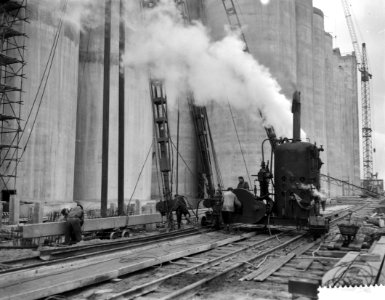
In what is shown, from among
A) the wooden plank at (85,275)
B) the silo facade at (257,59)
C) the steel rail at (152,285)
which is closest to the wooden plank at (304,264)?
the steel rail at (152,285)

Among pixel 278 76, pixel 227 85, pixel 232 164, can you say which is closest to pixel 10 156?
pixel 227 85

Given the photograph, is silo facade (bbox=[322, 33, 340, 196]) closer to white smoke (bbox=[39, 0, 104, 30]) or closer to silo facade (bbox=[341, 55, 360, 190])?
silo facade (bbox=[341, 55, 360, 190])

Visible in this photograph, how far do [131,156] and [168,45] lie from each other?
13.5 metres

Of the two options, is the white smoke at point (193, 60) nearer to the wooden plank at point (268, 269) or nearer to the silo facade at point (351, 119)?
the wooden plank at point (268, 269)

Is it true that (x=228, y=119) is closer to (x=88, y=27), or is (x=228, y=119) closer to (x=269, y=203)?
(x=88, y=27)

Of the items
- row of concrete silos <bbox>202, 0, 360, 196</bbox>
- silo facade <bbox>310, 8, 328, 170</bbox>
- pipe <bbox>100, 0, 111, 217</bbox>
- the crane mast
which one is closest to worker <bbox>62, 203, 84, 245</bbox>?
pipe <bbox>100, 0, 111, 217</bbox>

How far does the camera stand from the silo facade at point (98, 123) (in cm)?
2984

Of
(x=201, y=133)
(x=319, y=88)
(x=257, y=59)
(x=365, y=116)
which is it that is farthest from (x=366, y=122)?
(x=201, y=133)

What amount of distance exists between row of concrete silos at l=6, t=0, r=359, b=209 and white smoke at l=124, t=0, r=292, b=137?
143cm

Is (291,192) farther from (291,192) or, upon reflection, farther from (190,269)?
(190,269)

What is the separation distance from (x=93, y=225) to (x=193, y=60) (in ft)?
29.8

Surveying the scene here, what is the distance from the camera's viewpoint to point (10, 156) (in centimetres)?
2419

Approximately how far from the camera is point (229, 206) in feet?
50.8

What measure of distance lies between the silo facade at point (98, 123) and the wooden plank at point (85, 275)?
64.7ft
